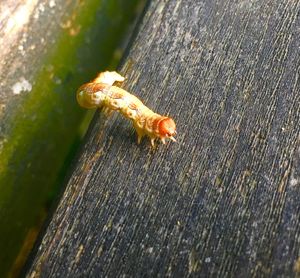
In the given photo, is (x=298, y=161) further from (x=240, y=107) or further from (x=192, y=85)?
(x=192, y=85)

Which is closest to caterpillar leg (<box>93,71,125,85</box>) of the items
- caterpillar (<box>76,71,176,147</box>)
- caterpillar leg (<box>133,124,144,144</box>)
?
caterpillar (<box>76,71,176,147</box>)

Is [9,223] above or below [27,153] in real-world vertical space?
below

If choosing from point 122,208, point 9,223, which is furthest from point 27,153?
point 122,208

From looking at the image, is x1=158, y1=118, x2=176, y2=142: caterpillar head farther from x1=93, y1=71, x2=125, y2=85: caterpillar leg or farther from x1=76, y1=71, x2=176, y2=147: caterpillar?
x1=93, y1=71, x2=125, y2=85: caterpillar leg

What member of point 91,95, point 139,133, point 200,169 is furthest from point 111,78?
point 200,169

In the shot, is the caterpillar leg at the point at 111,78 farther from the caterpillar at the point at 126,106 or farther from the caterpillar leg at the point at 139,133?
the caterpillar leg at the point at 139,133

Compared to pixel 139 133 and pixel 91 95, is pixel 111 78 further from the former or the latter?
pixel 139 133
